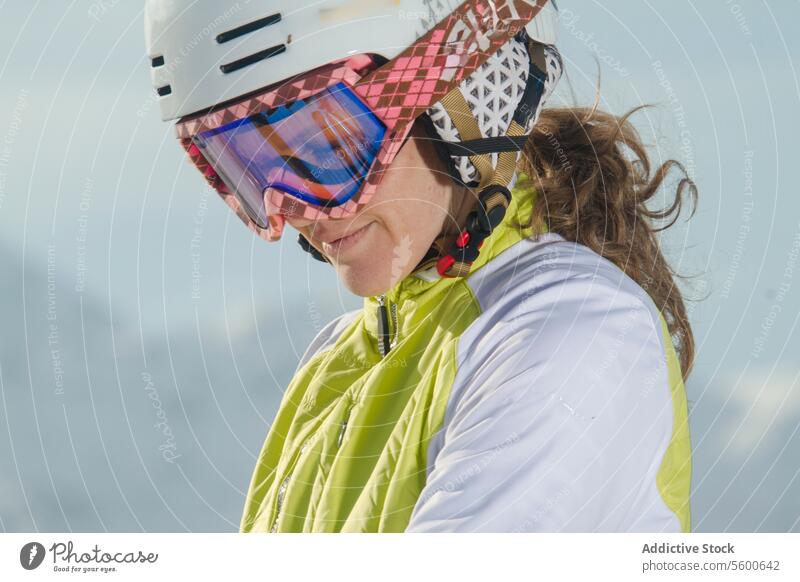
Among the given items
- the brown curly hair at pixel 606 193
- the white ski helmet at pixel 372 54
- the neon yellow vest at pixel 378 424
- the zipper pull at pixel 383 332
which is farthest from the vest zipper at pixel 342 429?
the brown curly hair at pixel 606 193

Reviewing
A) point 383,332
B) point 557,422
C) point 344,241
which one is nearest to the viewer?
point 557,422

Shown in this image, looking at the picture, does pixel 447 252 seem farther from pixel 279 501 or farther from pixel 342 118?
pixel 279 501

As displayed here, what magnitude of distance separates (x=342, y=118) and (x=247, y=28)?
318 millimetres

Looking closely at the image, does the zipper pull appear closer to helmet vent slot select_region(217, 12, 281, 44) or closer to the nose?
the nose

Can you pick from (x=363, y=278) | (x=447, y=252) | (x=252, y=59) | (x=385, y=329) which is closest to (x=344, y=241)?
(x=363, y=278)

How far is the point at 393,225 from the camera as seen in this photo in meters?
2.58

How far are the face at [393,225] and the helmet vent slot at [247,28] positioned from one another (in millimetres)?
428

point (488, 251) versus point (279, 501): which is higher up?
point (488, 251)

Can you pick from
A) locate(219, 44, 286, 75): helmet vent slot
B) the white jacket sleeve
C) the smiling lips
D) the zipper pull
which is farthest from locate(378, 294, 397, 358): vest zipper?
locate(219, 44, 286, 75): helmet vent slot

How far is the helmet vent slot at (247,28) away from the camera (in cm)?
254

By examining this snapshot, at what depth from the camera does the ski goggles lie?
2.50 meters

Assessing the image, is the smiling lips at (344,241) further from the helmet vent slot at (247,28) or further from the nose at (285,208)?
the helmet vent slot at (247,28)
